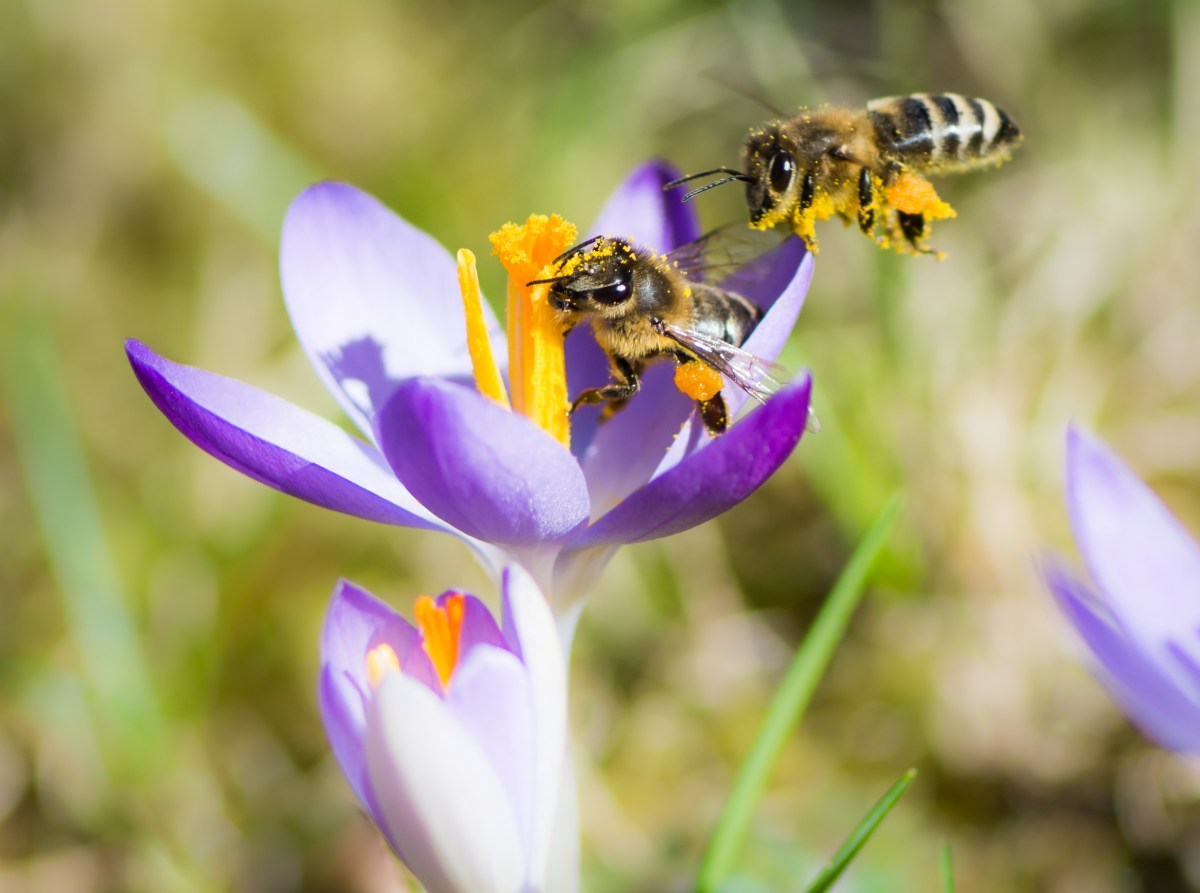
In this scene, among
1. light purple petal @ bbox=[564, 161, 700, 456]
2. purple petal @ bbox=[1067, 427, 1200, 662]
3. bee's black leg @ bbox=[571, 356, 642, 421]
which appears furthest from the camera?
light purple petal @ bbox=[564, 161, 700, 456]

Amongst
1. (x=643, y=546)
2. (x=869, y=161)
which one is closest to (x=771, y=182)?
(x=869, y=161)

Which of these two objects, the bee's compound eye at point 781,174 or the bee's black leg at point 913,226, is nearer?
the bee's compound eye at point 781,174

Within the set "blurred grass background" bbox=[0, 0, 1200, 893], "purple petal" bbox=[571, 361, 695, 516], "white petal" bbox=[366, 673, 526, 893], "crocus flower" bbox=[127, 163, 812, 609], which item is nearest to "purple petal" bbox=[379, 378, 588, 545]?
"crocus flower" bbox=[127, 163, 812, 609]

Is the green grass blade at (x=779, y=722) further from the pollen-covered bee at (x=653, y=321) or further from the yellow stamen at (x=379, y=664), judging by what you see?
the yellow stamen at (x=379, y=664)

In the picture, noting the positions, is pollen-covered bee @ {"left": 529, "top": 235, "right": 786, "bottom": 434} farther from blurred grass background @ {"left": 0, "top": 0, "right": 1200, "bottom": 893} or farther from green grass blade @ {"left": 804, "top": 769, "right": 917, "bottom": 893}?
blurred grass background @ {"left": 0, "top": 0, "right": 1200, "bottom": 893}

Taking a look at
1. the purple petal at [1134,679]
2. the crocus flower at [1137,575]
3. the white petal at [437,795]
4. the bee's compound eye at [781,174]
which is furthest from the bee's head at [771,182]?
the white petal at [437,795]

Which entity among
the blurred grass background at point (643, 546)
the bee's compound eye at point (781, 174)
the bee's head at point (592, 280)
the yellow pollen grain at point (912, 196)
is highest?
the bee's compound eye at point (781, 174)
